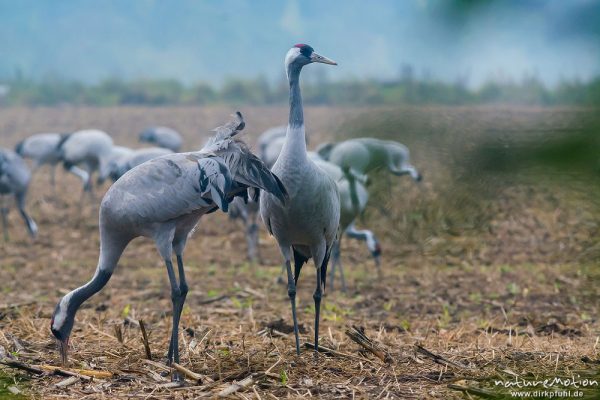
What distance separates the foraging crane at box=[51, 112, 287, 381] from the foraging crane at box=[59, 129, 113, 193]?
27.8ft

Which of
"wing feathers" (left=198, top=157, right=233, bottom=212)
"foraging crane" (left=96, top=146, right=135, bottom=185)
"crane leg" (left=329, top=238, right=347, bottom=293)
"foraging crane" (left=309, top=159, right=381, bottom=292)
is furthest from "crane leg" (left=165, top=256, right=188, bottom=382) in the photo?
"foraging crane" (left=96, top=146, right=135, bottom=185)

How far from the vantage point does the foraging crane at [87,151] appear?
12.3 m

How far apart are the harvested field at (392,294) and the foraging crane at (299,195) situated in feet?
1.33

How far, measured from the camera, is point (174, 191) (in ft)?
12.3

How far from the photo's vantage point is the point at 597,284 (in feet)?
2.59

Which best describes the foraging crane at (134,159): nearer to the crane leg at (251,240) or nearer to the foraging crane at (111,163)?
the foraging crane at (111,163)

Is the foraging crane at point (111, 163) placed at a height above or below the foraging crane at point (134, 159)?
below

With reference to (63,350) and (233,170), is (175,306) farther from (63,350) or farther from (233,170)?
(233,170)

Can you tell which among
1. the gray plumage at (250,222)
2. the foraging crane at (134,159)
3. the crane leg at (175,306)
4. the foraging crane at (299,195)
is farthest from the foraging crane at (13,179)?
the foraging crane at (299,195)

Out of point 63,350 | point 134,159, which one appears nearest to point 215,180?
point 63,350

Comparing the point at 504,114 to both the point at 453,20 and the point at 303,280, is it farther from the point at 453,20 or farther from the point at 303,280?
the point at 303,280

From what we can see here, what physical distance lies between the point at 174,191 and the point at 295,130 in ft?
2.01

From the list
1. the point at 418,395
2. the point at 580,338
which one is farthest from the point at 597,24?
the point at 580,338

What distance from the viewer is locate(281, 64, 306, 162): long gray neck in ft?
12.4
